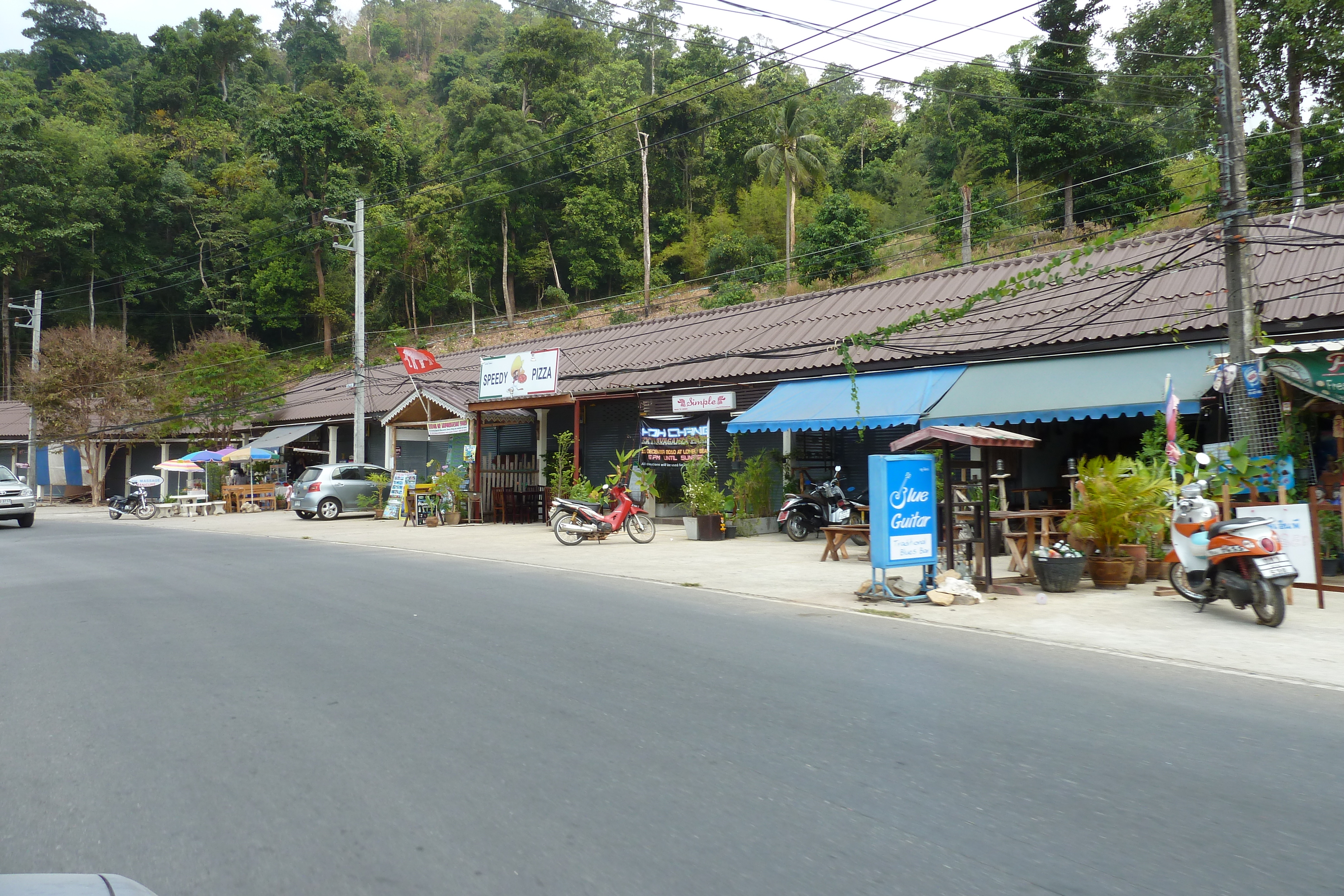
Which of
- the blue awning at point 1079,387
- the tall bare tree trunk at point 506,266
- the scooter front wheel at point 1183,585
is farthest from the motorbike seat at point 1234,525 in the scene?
the tall bare tree trunk at point 506,266

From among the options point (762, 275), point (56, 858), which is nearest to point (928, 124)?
point (762, 275)

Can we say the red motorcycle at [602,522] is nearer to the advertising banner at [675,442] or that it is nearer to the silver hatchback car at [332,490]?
the advertising banner at [675,442]

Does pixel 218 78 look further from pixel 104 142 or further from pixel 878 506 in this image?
pixel 878 506

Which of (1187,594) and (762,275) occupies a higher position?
(762,275)

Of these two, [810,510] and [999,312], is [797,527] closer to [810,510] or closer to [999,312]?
[810,510]

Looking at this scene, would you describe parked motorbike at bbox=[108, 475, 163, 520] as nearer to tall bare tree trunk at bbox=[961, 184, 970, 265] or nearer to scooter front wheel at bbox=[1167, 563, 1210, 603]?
tall bare tree trunk at bbox=[961, 184, 970, 265]

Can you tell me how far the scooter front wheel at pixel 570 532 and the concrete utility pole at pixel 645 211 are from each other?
23136 mm

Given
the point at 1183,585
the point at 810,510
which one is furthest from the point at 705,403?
the point at 1183,585

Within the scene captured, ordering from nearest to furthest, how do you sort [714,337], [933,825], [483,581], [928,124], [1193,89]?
[933,825] < [483,581] < [714,337] < [1193,89] < [928,124]

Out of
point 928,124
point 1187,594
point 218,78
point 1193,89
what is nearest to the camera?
point 1187,594

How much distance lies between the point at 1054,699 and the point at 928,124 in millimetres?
50942

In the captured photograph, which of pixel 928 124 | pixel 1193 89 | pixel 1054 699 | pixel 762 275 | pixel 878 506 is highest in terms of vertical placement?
pixel 928 124

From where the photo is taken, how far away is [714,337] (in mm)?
22125

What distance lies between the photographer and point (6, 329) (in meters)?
52.0
